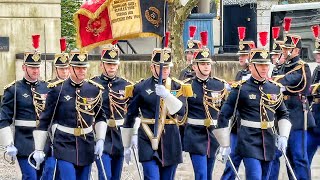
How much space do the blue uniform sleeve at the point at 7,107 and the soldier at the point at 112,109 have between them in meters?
1.23

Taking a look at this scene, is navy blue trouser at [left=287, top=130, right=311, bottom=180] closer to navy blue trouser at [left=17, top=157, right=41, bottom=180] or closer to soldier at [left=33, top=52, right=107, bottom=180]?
soldier at [left=33, top=52, right=107, bottom=180]

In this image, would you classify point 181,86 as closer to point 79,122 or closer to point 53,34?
point 79,122

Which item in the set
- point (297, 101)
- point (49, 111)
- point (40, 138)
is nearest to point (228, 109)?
point (49, 111)

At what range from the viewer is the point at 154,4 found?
11.5m

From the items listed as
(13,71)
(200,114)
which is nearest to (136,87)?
(200,114)

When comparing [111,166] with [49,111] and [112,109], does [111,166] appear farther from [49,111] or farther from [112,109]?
[49,111]

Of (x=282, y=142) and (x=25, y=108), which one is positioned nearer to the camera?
(x=282, y=142)

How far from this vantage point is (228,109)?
12.0m

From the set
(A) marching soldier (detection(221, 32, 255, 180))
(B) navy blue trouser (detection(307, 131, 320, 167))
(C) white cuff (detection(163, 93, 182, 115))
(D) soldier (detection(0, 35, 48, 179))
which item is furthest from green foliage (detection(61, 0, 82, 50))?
(C) white cuff (detection(163, 93, 182, 115))

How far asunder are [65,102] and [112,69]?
211cm

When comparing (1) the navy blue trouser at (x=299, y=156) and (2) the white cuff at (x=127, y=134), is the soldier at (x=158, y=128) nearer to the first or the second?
(2) the white cuff at (x=127, y=134)

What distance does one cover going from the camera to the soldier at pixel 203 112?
13.0 metres

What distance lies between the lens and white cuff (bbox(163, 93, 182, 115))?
1148 cm

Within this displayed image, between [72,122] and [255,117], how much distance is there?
203 cm
